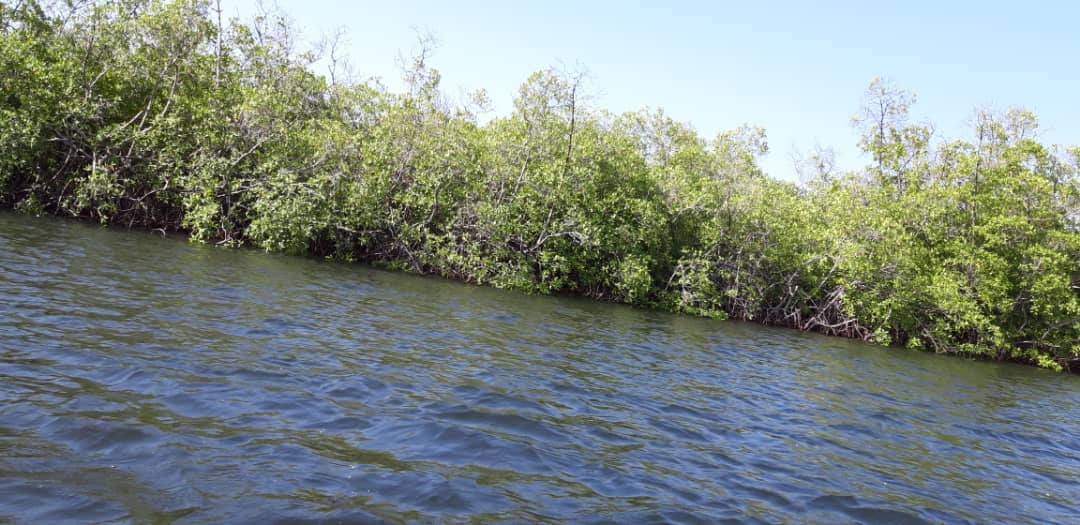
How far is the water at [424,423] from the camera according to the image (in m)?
4.91

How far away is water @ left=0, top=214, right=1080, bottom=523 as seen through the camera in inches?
193

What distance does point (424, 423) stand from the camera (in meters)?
7.01

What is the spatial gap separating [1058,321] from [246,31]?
37324 millimetres

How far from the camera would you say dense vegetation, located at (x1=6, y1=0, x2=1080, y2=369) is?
80.8ft

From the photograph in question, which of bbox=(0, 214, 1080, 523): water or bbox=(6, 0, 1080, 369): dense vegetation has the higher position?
bbox=(6, 0, 1080, 369): dense vegetation

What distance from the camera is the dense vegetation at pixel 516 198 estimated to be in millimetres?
24641

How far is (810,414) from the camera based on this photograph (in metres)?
10.8

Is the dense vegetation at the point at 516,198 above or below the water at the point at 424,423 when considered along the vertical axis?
above

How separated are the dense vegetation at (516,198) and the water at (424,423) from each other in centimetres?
1021

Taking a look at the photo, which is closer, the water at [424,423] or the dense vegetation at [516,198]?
the water at [424,423]

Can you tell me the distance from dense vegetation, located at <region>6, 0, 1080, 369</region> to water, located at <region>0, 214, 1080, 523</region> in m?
10.2

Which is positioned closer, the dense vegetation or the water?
the water

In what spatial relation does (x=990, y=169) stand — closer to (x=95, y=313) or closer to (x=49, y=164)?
(x=95, y=313)

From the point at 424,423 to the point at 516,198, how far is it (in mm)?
20112
